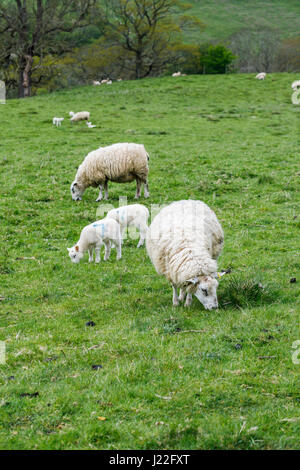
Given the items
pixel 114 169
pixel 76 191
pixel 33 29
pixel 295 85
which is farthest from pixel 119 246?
pixel 33 29

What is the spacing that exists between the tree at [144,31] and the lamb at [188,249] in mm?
47311

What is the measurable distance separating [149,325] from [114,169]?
890 centimetres

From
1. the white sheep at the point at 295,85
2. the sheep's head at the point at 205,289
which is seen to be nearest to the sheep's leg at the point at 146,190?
the sheep's head at the point at 205,289

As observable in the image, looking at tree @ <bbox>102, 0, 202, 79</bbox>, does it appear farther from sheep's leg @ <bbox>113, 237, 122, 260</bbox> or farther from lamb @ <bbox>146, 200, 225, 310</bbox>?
lamb @ <bbox>146, 200, 225, 310</bbox>

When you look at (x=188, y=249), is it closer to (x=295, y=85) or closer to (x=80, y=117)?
(x=80, y=117)

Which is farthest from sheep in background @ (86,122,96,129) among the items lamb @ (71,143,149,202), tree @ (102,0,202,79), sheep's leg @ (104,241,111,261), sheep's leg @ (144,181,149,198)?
tree @ (102,0,202,79)

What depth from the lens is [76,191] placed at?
15305mm

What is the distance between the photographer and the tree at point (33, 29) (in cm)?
4247

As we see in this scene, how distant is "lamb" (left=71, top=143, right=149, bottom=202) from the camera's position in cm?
1507

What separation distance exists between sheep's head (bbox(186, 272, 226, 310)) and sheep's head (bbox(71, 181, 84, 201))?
28.0ft

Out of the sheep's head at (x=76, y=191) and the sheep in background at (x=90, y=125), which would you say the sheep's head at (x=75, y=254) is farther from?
the sheep in background at (x=90, y=125)

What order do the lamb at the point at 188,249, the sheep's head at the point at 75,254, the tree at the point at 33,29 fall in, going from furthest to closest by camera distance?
the tree at the point at 33,29 → the sheep's head at the point at 75,254 → the lamb at the point at 188,249

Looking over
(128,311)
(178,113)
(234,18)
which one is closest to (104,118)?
(178,113)
